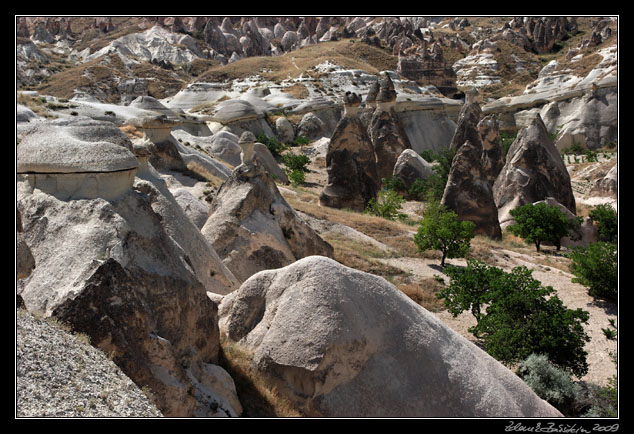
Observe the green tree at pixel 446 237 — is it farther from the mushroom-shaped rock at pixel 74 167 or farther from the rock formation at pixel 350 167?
the mushroom-shaped rock at pixel 74 167

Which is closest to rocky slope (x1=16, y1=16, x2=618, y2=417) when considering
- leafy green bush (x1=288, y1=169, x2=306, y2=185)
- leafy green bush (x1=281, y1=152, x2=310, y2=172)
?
leafy green bush (x1=288, y1=169, x2=306, y2=185)

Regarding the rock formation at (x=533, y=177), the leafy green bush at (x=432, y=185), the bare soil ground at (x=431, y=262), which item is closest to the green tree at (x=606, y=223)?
the bare soil ground at (x=431, y=262)

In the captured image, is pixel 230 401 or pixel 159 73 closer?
pixel 230 401

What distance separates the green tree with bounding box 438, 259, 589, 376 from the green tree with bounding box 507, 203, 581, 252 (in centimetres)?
736

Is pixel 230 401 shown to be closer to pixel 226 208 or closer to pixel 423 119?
pixel 226 208

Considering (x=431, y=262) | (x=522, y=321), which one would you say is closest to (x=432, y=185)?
(x=431, y=262)

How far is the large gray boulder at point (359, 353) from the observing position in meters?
4.97

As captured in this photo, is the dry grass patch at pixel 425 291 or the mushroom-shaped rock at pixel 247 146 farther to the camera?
the mushroom-shaped rock at pixel 247 146

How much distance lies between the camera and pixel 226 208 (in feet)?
32.0

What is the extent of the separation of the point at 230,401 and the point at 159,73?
57.8 meters

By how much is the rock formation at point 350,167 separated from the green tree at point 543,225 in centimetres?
500

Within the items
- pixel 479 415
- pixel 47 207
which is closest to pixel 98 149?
pixel 47 207

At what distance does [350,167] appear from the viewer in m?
19.9

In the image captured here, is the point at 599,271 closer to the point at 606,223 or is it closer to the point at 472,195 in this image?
the point at 472,195
